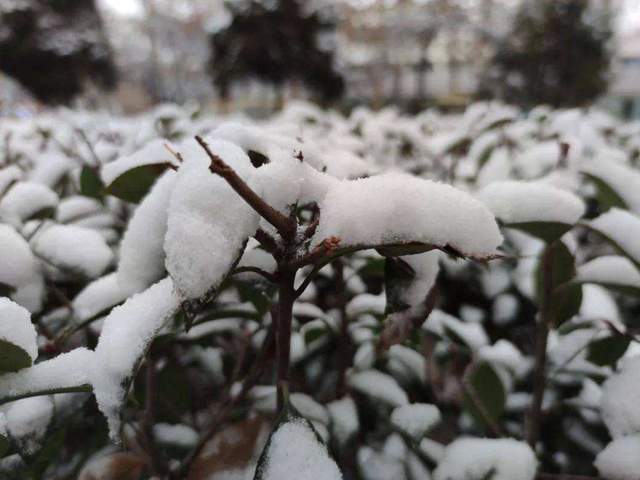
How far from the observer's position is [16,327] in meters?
0.59

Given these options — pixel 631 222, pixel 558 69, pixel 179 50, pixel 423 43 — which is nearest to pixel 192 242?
pixel 631 222

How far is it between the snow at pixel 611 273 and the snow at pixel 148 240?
0.55m

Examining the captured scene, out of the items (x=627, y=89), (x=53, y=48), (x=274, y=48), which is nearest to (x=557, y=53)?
(x=274, y=48)

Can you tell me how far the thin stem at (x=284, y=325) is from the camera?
0.61 metres

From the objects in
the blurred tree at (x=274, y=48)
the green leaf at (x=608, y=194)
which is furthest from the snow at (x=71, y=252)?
the blurred tree at (x=274, y=48)

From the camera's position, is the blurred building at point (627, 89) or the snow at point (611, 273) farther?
the blurred building at point (627, 89)

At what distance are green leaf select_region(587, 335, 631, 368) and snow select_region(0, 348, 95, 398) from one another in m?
0.75

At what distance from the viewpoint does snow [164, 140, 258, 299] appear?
487mm

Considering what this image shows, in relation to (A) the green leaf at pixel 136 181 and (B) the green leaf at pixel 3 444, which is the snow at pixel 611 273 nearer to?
(A) the green leaf at pixel 136 181

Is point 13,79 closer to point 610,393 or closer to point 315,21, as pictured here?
point 315,21

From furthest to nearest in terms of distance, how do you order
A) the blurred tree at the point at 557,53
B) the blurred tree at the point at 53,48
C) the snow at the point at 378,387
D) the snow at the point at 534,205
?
the blurred tree at the point at 53,48, the blurred tree at the point at 557,53, the snow at the point at 378,387, the snow at the point at 534,205

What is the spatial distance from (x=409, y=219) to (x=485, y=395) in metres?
0.62

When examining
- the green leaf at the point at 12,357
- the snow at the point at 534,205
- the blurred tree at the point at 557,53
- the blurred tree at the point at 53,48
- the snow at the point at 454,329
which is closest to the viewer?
the green leaf at the point at 12,357

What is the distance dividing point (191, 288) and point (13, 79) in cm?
2384
